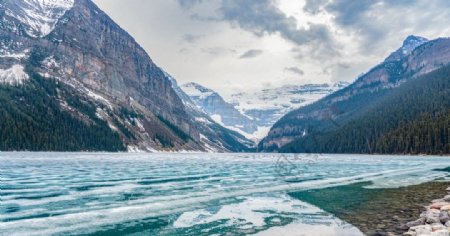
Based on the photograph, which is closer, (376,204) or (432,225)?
(432,225)

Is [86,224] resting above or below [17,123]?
below

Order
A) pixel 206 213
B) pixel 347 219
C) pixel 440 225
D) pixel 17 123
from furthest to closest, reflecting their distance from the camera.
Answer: pixel 17 123 < pixel 206 213 < pixel 347 219 < pixel 440 225

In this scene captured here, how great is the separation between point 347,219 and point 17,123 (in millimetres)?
186405

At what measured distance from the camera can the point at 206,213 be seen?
2467cm

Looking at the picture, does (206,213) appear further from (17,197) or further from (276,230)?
(17,197)

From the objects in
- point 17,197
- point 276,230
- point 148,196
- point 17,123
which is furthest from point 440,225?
point 17,123

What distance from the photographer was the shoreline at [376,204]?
846 inches

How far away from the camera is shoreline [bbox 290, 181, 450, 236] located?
21500 mm

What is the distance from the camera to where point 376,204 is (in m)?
28.5

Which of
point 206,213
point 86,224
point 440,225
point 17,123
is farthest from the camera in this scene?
point 17,123

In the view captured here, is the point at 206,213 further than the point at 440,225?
Yes

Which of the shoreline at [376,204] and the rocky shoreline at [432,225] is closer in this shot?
the rocky shoreline at [432,225]

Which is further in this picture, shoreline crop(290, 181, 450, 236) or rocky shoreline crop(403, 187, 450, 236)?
shoreline crop(290, 181, 450, 236)

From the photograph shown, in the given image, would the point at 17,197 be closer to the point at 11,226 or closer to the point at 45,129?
the point at 11,226
